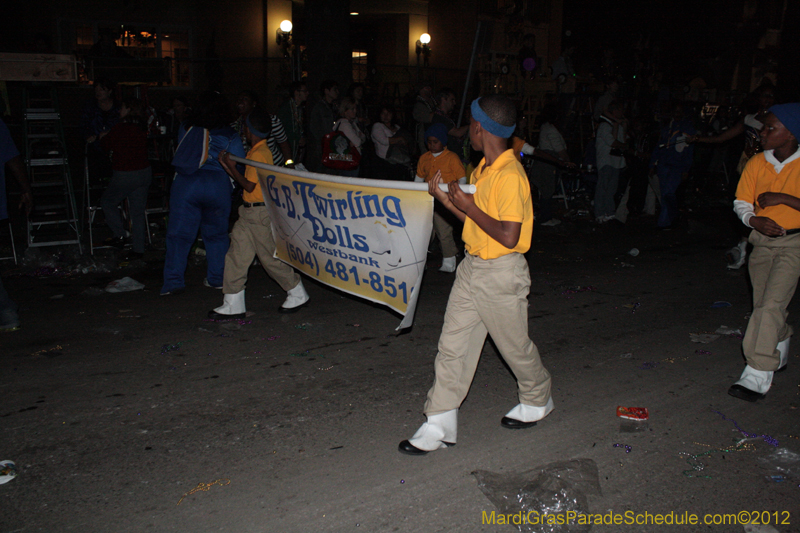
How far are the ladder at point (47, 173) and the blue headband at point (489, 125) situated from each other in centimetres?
649

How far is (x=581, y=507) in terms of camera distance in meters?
3.01

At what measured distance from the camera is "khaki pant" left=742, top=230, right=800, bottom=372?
404cm

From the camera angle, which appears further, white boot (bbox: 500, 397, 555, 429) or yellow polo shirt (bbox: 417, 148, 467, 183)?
yellow polo shirt (bbox: 417, 148, 467, 183)

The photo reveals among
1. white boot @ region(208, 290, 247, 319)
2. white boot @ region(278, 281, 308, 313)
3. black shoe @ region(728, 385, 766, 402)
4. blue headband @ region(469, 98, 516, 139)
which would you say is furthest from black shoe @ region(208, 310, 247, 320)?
black shoe @ region(728, 385, 766, 402)

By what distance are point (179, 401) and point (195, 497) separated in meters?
1.16

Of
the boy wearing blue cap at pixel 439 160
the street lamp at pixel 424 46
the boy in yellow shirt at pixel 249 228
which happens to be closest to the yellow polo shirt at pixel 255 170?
the boy in yellow shirt at pixel 249 228

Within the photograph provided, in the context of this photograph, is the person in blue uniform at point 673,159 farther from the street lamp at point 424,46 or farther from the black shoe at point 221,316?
the street lamp at point 424,46

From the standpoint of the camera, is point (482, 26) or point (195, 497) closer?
point (195, 497)

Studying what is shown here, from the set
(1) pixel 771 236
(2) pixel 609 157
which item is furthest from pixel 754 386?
(2) pixel 609 157

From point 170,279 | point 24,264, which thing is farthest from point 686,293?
point 24,264

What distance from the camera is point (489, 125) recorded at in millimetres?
3273

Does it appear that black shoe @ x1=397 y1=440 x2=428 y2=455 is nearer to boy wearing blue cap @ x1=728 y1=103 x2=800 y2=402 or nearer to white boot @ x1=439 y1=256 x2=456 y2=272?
boy wearing blue cap @ x1=728 y1=103 x2=800 y2=402

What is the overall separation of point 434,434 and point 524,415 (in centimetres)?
62

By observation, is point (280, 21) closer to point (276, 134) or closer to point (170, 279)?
point (276, 134)
